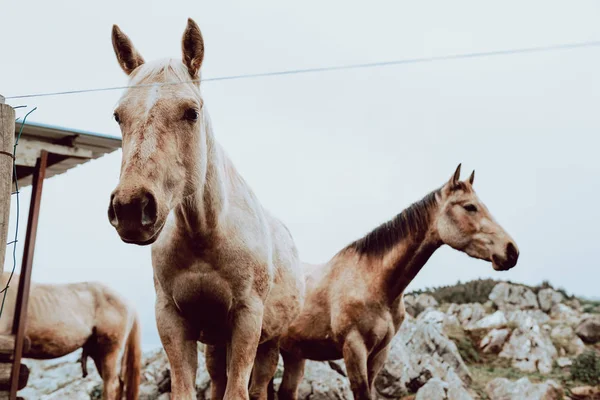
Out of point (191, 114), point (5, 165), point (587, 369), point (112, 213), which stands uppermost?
point (191, 114)

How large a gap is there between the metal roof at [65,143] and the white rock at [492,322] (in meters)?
9.60

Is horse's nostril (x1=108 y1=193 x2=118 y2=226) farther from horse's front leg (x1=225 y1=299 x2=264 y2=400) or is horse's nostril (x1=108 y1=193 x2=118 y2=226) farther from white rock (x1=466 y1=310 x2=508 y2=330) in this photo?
white rock (x1=466 y1=310 x2=508 y2=330)

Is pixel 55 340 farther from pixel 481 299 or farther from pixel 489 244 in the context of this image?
pixel 481 299

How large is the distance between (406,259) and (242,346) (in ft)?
12.4

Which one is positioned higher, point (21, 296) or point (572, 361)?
point (21, 296)

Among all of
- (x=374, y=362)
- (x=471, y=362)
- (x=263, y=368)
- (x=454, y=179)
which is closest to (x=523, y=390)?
(x=471, y=362)

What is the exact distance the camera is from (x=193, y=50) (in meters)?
3.55

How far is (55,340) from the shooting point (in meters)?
8.41

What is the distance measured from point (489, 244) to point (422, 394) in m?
3.11

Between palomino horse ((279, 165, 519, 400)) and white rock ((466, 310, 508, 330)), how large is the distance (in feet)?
24.9

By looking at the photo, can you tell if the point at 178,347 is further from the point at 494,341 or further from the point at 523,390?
Result: the point at 494,341

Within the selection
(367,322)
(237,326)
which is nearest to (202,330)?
(237,326)

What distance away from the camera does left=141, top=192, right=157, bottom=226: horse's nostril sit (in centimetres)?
279

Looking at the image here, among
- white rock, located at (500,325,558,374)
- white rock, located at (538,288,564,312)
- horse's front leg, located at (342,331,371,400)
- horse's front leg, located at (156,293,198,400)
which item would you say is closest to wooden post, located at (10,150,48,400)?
horse's front leg, located at (342,331,371,400)
